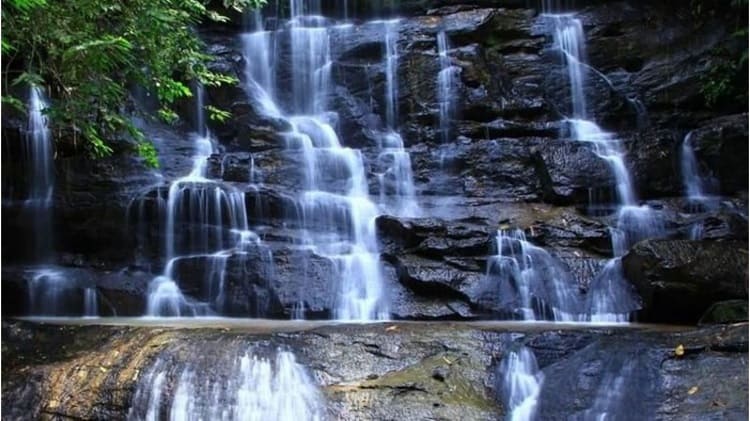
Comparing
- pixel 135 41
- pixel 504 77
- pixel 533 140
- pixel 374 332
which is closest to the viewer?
pixel 374 332

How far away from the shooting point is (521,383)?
5465mm

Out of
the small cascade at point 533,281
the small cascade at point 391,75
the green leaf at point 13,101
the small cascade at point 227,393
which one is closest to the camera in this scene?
the small cascade at point 227,393

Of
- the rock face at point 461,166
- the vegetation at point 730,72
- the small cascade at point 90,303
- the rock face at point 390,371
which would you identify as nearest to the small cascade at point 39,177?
the rock face at point 461,166

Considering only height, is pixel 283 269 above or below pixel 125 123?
below

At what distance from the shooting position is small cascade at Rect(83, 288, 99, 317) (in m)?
8.30

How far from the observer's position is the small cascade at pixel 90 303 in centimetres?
830

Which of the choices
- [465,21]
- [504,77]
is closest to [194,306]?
[504,77]

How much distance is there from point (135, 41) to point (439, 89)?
7.15 meters

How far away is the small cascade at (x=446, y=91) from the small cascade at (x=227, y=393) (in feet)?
25.5

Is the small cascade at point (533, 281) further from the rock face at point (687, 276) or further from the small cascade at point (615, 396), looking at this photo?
the small cascade at point (615, 396)

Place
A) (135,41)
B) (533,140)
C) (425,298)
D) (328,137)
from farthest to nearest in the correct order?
(328,137)
(533,140)
(425,298)
(135,41)

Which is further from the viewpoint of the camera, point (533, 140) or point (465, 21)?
point (465, 21)

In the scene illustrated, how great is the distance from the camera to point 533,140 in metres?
11.4

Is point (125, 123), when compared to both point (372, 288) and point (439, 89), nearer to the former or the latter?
point (372, 288)
